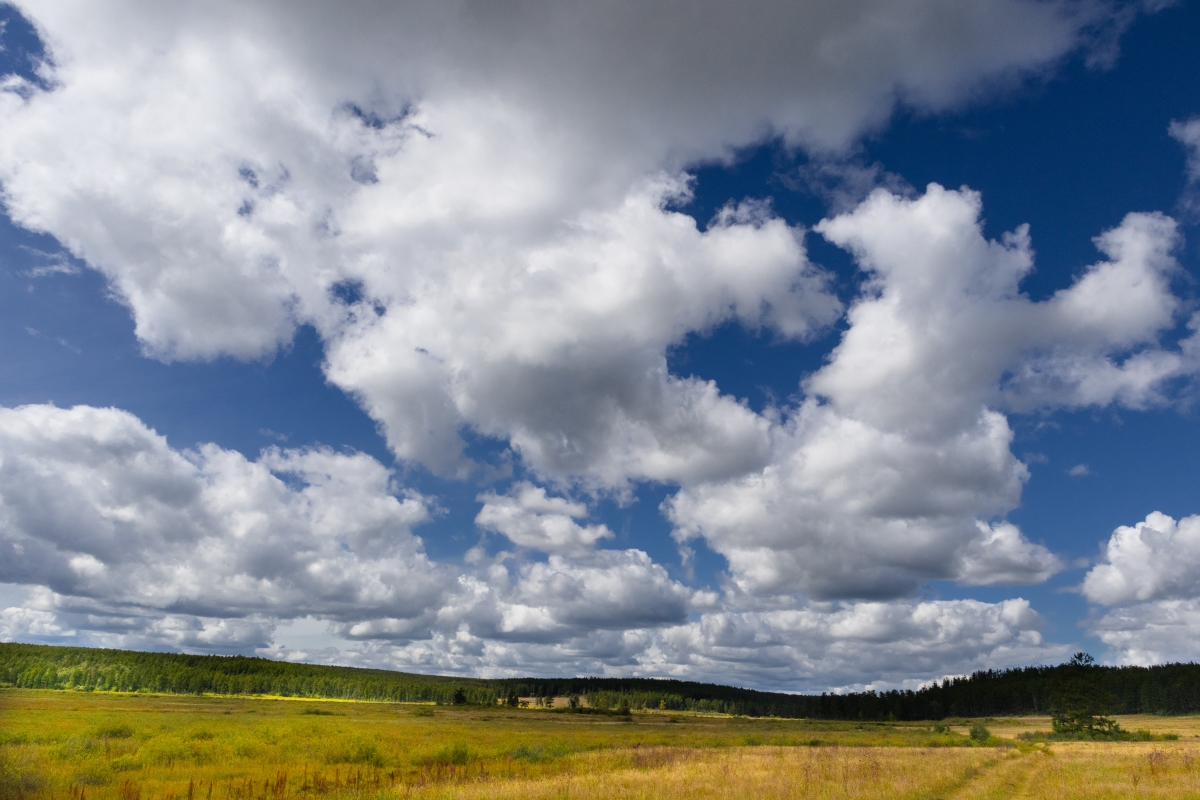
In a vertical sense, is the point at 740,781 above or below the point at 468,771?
above

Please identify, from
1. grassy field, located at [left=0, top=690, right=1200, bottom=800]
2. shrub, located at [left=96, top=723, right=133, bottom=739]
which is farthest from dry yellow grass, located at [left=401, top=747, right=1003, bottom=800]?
shrub, located at [left=96, top=723, right=133, bottom=739]

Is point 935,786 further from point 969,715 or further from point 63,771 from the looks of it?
point 969,715

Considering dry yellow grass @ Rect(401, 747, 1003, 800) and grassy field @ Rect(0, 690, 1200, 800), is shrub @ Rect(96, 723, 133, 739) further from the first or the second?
dry yellow grass @ Rect(401, 747, 1003, 800)

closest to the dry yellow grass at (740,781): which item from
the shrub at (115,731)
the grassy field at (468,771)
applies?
the grassy field at (468,771)

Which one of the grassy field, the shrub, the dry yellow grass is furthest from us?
the shrub

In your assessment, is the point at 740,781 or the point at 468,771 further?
the point at 468,771

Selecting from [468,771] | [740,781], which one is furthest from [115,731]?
[740,781]

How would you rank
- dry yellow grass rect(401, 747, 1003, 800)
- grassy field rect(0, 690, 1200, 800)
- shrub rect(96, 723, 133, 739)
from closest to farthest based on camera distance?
dry yellow grass rect(401, 747, 1003, 800) → grassy field rect(0, 690, 1200, 800) → shrub rect(96, 723, 133, 739)

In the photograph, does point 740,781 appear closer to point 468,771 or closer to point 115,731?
point 468,771

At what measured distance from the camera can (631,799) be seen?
21.1 metres

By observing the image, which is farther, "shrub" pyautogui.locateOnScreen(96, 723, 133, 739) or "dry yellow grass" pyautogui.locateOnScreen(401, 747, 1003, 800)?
"shrub" pyautogui.locateOnScreen(96, 723, 133, 739)

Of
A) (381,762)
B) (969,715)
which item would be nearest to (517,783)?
(381,762)

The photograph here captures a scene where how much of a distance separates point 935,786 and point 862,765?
9.39 m

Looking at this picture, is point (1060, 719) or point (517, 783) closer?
point (517, 783)
